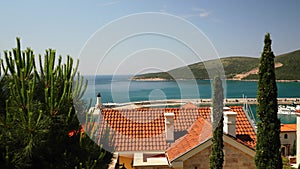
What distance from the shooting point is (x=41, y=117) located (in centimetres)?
538

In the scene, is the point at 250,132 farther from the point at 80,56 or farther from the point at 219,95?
the point at 80,56

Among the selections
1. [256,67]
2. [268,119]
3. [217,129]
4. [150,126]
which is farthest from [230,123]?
[256,67]

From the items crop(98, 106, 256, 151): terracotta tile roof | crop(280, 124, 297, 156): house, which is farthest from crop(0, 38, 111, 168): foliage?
crop(280, 124, 297, 156): house

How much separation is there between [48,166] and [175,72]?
950cm

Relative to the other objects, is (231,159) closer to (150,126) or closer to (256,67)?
(150,126)

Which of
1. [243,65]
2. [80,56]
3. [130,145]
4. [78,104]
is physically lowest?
[130,145]

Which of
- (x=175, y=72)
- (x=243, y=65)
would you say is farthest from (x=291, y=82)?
(x=175, y=72)

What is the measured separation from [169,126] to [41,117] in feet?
22.3

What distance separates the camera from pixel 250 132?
470 inches

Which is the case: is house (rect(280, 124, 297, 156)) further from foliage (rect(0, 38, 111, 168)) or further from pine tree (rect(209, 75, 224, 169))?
foliage (rect(0, 38, 111, 168))

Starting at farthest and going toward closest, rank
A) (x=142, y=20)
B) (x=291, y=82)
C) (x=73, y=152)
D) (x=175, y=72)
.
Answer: (x=291, y=82), (x=175, y=72), (x=142, y=20), (x=73, y=152)

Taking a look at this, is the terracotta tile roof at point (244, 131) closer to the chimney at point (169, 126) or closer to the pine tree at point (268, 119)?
the pine tree at point (268, 119)

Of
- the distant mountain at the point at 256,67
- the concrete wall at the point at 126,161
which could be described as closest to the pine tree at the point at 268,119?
the concrete wall at the point at 126,161

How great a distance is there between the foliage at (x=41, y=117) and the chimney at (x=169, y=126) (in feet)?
16.1
